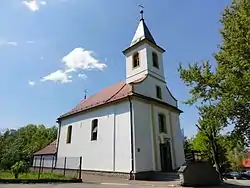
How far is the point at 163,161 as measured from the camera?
20438mm

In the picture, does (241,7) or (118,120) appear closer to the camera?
(241,7)

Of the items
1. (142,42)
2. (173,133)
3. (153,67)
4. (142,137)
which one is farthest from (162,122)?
(142,42)

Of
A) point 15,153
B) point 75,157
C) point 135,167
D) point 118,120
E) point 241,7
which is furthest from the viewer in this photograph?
point 15,153

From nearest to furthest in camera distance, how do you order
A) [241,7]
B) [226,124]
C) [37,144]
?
1. [241,7]
2. [226,124]
3. [37,144]

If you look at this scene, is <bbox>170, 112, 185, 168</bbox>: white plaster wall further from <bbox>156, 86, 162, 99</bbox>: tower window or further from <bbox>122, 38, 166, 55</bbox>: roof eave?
<bbox>122, 38, 166, 55</bbox>: roof eave

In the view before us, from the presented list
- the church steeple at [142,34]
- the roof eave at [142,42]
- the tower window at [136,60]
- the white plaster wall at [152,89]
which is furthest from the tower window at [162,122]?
the church steeple at [142,34]

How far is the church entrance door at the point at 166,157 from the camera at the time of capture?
66.9 ft

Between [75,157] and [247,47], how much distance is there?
19.0 m

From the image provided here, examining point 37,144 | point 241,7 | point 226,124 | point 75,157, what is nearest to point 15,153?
point 37,144

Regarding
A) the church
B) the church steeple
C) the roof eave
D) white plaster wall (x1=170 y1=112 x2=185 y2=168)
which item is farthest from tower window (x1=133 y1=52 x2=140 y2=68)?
white plaster wall (x1=170 y1=112 x2=185 y2=168)

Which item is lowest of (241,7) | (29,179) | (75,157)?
(29,179)

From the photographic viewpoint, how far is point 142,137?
19062 millimetres

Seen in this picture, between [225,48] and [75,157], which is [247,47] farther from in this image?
[75,157]

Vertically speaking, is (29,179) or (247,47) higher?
(247,47)
